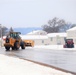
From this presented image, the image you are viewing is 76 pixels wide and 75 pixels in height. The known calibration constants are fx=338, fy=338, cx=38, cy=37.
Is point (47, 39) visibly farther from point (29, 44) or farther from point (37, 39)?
point (29, 44)

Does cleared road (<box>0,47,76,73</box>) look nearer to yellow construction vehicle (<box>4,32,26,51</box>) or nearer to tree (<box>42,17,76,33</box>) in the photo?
yellow construction vehicle (<box>4,32,26,51</box>)

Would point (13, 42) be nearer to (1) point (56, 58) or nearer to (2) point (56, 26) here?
(1) point (56, 58)

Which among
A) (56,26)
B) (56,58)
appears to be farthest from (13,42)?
(56,26)

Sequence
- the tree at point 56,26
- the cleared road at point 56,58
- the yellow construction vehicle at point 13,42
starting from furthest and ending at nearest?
1. the tree at point 56,26
2. the yellow construction vehicle at point 13,42
3. the cleared road at point 56,58

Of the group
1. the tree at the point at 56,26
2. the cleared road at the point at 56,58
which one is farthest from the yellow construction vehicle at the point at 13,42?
the tree at the point at 56,26

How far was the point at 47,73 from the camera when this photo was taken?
14.9 meters

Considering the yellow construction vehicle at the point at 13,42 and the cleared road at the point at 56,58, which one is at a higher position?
A: the yellow construction vehicle at the point at 13,42

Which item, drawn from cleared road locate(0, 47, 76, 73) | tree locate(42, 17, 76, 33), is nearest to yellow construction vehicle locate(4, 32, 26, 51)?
cleared road locate(0, 47, 76, 73)

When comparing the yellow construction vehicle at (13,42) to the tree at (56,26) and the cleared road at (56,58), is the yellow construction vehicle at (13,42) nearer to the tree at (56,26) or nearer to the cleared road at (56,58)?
the cleared road at (56,58)

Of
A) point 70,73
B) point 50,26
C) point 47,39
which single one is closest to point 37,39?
point 47,39

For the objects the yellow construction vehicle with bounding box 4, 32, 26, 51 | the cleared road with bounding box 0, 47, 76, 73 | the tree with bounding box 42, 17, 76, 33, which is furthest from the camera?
the tree with bounding box 42, 17, 76, 33

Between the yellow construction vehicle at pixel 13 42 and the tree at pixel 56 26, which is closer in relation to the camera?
the yellow construction vehicle at pixel 13 42

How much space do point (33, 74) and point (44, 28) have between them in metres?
149

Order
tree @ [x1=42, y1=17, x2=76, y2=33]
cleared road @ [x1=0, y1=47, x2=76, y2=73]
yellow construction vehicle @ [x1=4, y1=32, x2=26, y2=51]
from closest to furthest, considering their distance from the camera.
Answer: cleared road @ [x1=0, y1=47, x2=76, y2=73] < yellow construction vehicle @ [x1=4, y1=32, x2=26, y2=51] < tree @ [x1=42, y1=17, x2=76, y2=33]
